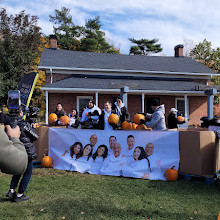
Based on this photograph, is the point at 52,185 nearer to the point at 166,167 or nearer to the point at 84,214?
the point at 84,214

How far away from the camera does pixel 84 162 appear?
6.32 meters

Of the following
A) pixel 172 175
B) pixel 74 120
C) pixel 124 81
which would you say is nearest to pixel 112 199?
pixel 172 175

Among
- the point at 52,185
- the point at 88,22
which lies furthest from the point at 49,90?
the point at 88,22

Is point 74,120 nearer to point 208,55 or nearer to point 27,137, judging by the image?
point 27,137

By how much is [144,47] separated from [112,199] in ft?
137

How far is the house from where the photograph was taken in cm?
1880

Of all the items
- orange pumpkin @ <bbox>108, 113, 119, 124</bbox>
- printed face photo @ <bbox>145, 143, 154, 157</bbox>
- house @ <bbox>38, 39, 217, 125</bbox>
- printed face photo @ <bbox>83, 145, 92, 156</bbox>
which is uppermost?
house @ <bbox>38, 39, 217, 125</bbox>

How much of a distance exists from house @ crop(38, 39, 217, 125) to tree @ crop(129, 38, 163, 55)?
18699 millimetres

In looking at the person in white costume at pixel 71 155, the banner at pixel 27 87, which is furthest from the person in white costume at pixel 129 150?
the banner at pixel 27 87

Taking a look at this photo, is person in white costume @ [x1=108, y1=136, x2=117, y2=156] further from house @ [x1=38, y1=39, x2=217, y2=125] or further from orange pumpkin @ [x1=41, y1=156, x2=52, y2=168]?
house @ [x1=38, y1=39, x2=217, y2=125]

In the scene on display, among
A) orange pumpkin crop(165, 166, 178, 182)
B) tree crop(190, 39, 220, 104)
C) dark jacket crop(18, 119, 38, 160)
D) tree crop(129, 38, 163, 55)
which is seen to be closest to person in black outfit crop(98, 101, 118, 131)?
orange pumpkin crop(165, 166, 178, 182)

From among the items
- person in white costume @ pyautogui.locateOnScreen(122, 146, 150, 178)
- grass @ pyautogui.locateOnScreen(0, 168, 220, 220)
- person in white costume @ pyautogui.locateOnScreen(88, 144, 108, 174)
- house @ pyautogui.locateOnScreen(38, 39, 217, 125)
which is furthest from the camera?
house @ pyautogui.locateOnScreen(38, 39, 217, 125)

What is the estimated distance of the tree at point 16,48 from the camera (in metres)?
27.5

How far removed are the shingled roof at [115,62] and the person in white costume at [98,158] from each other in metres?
14.7
